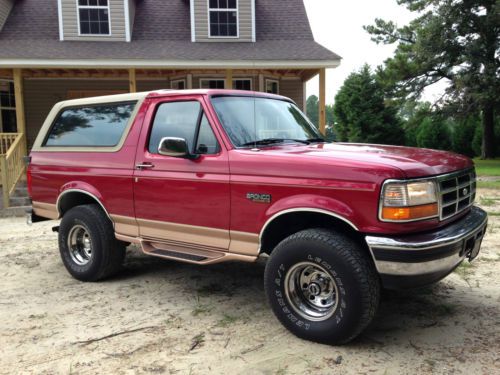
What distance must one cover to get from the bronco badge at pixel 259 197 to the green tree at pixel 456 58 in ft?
71.5

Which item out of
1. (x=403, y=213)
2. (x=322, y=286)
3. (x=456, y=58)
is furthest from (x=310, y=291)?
(x=456, y=58)

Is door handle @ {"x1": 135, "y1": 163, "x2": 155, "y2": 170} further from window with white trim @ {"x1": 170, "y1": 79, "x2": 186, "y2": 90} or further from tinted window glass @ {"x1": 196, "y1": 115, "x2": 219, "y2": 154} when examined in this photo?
window with white trim @ {"x1": 170, "y1": 79, "x2": 186, "y2": 90}

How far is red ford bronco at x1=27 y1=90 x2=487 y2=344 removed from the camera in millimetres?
3246

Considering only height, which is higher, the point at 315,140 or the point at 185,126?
the point at 185,126

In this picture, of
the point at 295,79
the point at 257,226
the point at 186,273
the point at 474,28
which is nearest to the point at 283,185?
the point at 257,226

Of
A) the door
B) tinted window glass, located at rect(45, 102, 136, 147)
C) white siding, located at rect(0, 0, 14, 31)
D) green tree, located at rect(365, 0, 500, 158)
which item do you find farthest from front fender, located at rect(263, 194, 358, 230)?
green tree, located at rect(365, 0, 500, 158)

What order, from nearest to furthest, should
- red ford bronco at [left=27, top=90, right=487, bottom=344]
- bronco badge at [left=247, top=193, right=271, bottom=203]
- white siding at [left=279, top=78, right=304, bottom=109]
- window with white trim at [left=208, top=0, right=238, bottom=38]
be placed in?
1. red ford bronco at [left=27, top=90, right=487, bottom=344]
2. bronco badge at [left=247, top=193, right=271, bottom=203]
3. window with white trim at [left=208, top=0, right=238, bottom=38]
4. white siding at [left=279, top=78, right=304, bottom=109]

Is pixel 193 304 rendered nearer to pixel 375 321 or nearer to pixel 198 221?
pixel 198 221

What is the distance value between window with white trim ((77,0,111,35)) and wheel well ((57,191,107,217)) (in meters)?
10.8

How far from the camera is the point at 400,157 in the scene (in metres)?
3.54

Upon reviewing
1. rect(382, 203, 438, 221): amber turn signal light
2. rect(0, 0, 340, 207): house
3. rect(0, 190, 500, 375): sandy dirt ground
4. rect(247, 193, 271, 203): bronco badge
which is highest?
rect(0, 0, 340, 207): house

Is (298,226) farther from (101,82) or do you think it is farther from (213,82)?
(101,82)

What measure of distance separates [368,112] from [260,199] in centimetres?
2491

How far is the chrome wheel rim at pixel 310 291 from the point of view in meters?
3.52
